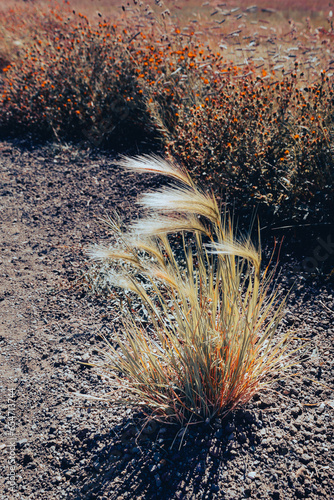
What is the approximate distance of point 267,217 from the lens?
117 inches

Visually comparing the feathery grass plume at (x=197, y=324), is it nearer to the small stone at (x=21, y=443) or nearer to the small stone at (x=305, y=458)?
the small stone at (x=305, y=458)

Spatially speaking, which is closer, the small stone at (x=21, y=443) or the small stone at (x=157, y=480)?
the small stone at (x=157, y=480)

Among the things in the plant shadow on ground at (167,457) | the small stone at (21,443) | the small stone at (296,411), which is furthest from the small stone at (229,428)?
the small stone at (21,443)

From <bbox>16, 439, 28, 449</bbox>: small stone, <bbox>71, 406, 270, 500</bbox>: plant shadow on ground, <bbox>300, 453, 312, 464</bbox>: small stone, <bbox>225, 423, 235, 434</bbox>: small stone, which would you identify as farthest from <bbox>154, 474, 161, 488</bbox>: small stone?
<bbox>16, 439, 28, 449</bbox>: small stone

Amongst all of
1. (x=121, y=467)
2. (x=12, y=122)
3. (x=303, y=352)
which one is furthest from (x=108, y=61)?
(x=121, y=467)

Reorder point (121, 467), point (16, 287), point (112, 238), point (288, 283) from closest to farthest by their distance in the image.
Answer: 1. point (121, 467)
2. point (288, 283)
3. point (16, 287)
4. point (112, 238)

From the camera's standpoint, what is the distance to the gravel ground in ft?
5.05

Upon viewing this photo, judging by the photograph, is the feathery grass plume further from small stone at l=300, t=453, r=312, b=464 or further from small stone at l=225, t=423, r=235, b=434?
small stone at l=300, t=453, r=312, b=464

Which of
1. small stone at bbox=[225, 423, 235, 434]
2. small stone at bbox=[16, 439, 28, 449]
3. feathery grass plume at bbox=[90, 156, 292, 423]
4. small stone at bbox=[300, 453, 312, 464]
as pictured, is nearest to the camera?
feathery grass plume at bbox=[90, 156, 292, 423]

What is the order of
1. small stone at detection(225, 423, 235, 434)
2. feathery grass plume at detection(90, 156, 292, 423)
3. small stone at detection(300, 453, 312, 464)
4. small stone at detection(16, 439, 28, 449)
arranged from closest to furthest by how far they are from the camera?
1. feathery grass plume at detection(90, 156, 292, 423)
2. small stone at detection(300, 453, 312, 464)
3. small stone at detection(225, 423, 235, 434)
4. small stone at detection(16, 439, 28, 449)

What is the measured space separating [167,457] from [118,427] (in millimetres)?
301

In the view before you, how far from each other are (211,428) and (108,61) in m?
5.11

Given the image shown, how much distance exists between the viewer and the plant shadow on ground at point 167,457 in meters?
1.53

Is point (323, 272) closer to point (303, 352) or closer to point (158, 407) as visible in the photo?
point (303, 352)
